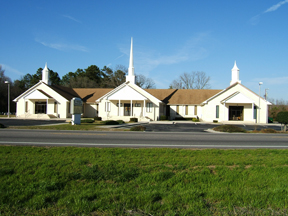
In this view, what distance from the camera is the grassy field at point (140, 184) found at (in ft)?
15.4

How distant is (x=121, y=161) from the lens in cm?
778

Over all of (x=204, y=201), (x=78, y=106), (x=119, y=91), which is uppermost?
(x=119, y=91)

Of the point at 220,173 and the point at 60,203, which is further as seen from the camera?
the point at 220,173

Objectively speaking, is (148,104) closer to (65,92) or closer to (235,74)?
(235,74)

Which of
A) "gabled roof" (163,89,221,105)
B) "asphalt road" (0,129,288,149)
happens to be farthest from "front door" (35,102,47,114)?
"asphalt road" (0,129,288,149)

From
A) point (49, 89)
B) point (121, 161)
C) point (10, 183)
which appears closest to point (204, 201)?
point (121, 161)

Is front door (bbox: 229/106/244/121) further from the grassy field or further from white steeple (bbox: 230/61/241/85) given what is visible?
the grassy field

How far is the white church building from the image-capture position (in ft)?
125

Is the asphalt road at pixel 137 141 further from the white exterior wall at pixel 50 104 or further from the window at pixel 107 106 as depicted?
the white exterior wall at pixel 50 104

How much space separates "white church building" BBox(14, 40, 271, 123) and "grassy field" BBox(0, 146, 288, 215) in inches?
1166

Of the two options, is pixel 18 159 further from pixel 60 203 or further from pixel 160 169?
pixel 160 169

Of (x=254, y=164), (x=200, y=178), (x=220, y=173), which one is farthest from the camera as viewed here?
(x=254, y=164)

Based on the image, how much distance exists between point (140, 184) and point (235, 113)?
36.1 metres

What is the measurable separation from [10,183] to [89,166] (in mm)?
2033
